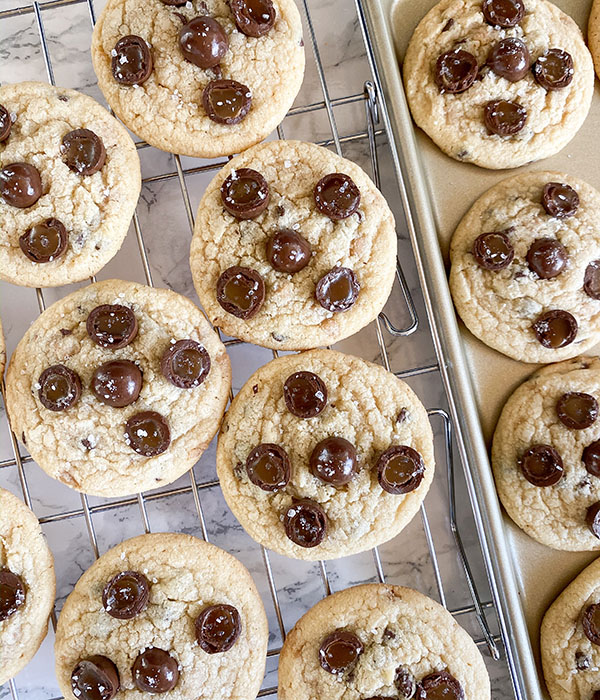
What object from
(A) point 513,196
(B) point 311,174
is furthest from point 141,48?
(A) point 513,196

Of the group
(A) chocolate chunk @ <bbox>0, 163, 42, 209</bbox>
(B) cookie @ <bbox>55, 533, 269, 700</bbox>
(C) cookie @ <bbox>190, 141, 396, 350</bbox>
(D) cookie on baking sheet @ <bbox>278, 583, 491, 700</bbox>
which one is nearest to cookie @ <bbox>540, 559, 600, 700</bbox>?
(D) cookie on baking sheet @ <bbox>278, 583, 491, 700</bbox>

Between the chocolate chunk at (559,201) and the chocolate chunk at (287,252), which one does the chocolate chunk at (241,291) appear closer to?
the chocolate chunk at (287,252)

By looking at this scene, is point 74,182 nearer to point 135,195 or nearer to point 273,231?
point 135,195

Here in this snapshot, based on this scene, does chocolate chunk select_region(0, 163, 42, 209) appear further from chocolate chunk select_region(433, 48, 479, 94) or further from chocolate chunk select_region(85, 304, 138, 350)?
chocolate chunk select_region(433, 48, 479, 94)

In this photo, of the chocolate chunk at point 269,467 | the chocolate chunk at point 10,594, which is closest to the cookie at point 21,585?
the chocolate chunk at point 10,594

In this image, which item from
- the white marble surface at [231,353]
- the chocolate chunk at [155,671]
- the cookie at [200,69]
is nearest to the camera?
the chocolate chunk at [155,671]
